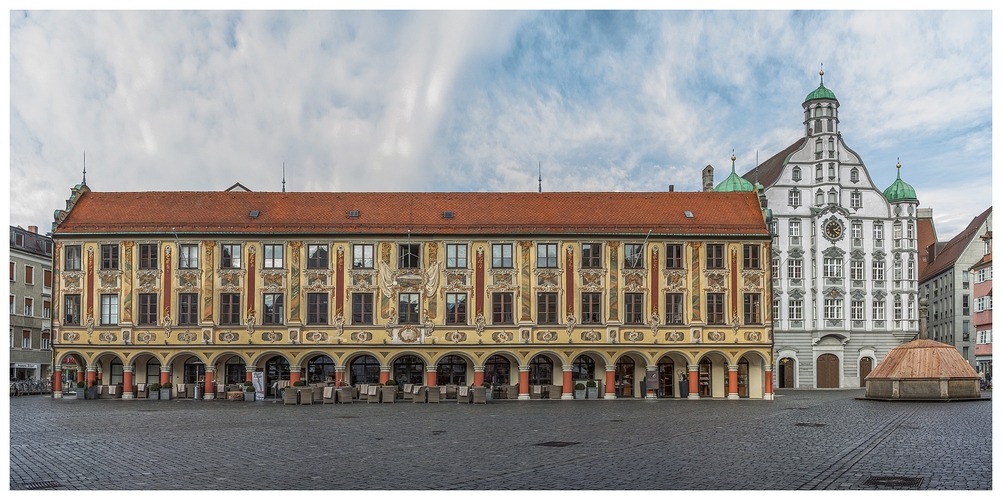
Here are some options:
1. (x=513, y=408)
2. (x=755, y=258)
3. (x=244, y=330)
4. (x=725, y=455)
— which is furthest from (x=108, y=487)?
(x=755, y=258)

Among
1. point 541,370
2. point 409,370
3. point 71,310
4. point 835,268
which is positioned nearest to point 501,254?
point 541,370

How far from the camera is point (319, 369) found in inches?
2048

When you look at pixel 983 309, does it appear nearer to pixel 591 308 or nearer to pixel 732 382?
pixel 732 382

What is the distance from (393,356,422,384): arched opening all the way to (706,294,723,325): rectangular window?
14.4 m

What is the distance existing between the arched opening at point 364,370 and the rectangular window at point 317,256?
503 cm

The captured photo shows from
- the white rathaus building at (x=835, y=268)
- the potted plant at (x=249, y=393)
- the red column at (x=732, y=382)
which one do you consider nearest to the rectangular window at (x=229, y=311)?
the potted plant at (x=249, y=393)

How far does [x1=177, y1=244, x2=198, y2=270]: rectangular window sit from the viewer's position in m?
50.8

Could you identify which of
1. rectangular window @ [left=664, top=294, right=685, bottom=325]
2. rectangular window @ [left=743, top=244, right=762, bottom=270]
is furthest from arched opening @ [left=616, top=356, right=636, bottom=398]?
rectangular window @ [left=743, top=244, right=762, bottom=270]

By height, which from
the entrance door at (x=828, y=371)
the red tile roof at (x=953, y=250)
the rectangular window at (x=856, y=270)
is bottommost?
the entrance door at (x=828, y=371)

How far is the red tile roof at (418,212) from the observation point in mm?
51156

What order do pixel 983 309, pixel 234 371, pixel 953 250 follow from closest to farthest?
pixel 234 371 → pixel 983 309 → pixel 953 250

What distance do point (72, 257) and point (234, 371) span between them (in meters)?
9.61

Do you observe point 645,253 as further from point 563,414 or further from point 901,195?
point 901,195

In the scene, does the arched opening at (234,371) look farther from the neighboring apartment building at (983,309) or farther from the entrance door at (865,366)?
the neighboring apartment building at (983,309)
